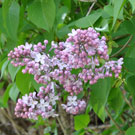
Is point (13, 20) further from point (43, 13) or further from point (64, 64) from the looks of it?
point (64, 64)

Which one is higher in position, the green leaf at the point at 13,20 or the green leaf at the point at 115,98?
the green leaf at the point at 13,20

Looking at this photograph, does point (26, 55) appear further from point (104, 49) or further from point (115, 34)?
point (115, 34)

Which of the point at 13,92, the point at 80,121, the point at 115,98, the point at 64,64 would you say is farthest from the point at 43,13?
the point at 80,121

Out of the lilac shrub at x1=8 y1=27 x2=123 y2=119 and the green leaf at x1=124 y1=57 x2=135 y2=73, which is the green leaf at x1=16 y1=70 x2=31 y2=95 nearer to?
the lilac shrub at x1=8 y1=27 x2=123 y2=119

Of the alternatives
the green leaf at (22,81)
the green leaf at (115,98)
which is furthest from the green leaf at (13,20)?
the green leaf at (115,98)

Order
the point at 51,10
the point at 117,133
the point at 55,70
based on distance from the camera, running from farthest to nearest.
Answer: the point at 117,133 < the point at 51,10 < the point at 55,70

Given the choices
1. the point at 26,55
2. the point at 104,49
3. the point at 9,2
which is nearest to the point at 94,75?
the point at 104,49

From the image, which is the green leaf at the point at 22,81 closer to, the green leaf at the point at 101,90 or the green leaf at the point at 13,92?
the green leaf at the point at 13,92
